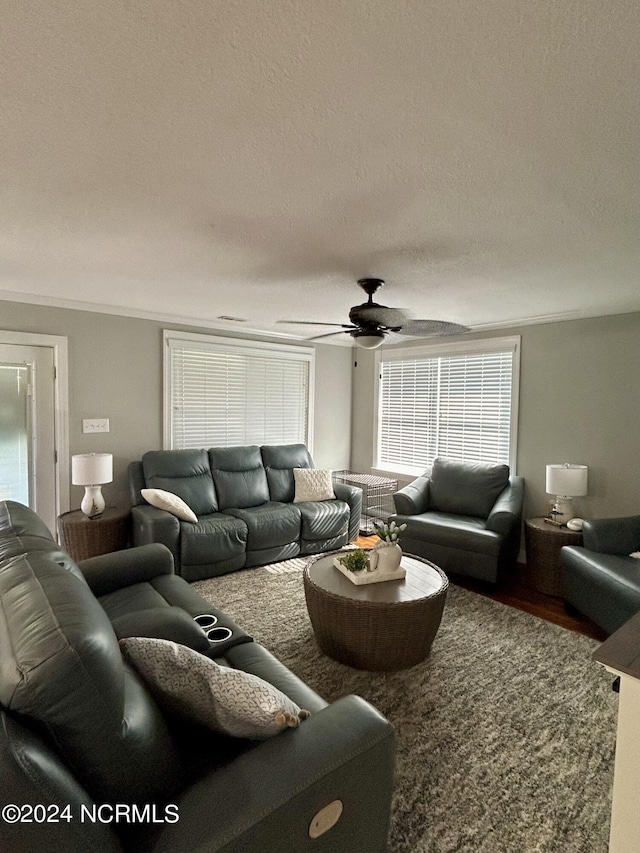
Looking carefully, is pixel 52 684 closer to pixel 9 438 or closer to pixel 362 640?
pixel 362 640

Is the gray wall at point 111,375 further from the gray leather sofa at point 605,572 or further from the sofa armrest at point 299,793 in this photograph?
the gray leather sofa at point 605,572

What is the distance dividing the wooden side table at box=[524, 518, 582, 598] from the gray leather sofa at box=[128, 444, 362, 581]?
179 centimetres

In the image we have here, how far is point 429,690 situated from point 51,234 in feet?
10.4

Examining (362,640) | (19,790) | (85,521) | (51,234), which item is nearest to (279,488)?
(85,521)

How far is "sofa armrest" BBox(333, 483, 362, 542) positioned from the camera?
4.78 meters

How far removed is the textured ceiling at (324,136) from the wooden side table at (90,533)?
202cm

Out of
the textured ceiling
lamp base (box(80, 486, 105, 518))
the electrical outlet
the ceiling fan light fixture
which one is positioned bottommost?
lamp base (box(80, 486, 105, 518))

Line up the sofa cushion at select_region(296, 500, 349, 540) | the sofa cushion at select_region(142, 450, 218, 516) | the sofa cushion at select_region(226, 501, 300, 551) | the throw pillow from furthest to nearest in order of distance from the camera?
1. the sofa cushion at select_region(296, 500, 349, 540)
2. the sofa cushion at select_region(142, 450, 218, 516)
3. the sofa cushion at select_region(226, 501, 300, 551)
4. the throw pillow

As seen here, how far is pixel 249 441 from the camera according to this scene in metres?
5.27

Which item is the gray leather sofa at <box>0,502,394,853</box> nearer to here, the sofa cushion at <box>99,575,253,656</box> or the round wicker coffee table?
the sofa cushion at <box>99,575,253,656</box>

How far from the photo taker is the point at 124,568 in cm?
254

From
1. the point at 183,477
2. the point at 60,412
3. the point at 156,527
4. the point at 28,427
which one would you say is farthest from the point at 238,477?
the point at 28,427

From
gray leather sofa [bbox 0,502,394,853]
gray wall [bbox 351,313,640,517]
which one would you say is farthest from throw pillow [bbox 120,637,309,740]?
gray wall [bbox 351,313,640,517]

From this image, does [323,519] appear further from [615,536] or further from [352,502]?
[615,536]
